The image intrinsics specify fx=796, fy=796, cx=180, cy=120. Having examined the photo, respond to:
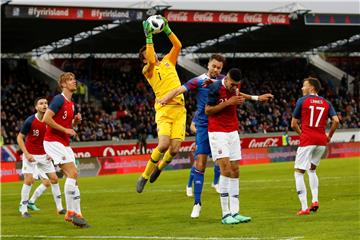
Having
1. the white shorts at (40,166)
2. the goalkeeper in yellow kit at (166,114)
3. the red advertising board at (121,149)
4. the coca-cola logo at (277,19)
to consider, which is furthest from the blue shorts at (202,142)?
the coca-cola logo at (277,19)

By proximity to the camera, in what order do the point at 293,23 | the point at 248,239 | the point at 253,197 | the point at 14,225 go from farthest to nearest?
1. the point at 293,23
2. the point at 253,197
3. the point at 14,225
4. the point at 248,239

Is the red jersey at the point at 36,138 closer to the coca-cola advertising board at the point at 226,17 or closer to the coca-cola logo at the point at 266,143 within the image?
the coca-cola advertising board at the point at 226,17

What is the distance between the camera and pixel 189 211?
50.0 feet

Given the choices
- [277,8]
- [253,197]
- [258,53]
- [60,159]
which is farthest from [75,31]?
[60,159]

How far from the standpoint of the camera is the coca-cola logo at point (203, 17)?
148 ft

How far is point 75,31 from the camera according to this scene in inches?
1876

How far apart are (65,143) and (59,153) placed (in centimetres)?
25

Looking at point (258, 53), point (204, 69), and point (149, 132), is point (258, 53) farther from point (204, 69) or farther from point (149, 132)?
point (149, 132)

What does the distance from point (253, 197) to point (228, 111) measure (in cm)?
563

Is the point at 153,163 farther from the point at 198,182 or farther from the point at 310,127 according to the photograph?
the point at 310,127

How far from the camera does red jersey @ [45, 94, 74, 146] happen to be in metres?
13.2

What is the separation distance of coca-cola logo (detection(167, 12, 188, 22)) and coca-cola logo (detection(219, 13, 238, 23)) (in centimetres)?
241

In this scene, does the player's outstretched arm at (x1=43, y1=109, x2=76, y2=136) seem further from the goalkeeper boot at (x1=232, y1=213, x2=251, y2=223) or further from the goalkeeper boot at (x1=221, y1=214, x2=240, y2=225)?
the goalkeeper boot at (x1=232, y1=213, x2=251, y2=223)

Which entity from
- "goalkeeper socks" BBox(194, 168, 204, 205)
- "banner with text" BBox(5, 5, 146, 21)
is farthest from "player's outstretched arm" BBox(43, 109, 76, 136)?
"banner with text" BBox(5, 5, 146, 21)
